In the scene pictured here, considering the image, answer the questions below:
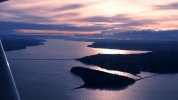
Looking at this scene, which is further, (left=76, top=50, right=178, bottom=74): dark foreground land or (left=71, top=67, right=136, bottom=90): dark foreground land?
(left=76, top=50, right=178, bottom=74): dark foreground land

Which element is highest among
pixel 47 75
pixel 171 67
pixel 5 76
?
pixel 5 76

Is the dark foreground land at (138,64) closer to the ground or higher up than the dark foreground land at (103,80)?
closer to the ground

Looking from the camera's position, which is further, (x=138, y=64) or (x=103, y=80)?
(x=138, y=64)

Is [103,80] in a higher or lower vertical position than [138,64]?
higher

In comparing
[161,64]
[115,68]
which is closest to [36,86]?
[115,68]

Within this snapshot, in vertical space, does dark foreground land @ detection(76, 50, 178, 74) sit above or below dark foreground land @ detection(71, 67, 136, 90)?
below

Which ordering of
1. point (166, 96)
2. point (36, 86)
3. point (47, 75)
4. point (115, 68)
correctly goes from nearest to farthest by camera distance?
point (166, 96) → point (36, 86) → point (47, 75) → point (115, 68)

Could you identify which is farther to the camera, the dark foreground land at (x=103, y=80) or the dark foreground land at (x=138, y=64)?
the dark foreground land at (x=138, y=64)

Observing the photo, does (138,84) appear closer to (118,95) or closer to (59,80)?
(118,95)
